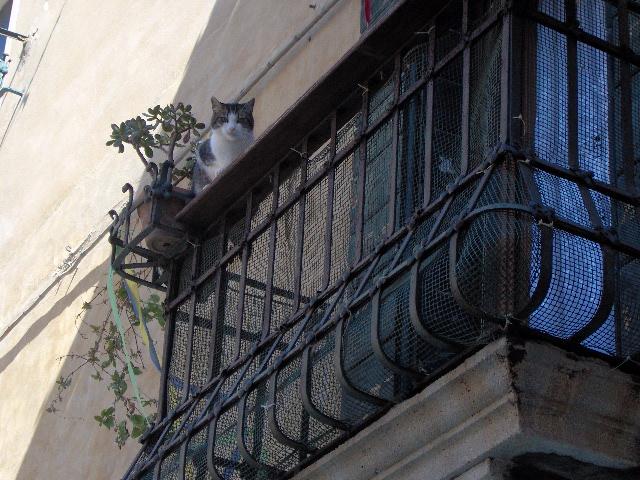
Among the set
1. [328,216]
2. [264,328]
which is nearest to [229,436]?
[264,328]

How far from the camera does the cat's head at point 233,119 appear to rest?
21.6 ft

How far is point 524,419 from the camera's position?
3.37m

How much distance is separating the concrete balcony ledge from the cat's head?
3.09m

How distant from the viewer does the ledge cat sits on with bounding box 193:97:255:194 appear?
21.0 feet

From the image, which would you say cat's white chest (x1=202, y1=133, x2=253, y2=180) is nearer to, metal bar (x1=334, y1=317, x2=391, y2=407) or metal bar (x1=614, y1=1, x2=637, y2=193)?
metal bar (x1=614, y1=1, x2=637, y2=193)

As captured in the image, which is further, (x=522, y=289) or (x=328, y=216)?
(x=328, y=216)

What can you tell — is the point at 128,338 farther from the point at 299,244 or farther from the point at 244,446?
the point at 244,446

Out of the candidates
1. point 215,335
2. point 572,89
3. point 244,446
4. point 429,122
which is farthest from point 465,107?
point 215,335

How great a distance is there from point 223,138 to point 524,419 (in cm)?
350

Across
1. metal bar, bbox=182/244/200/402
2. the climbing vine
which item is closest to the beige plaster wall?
the climbing vine

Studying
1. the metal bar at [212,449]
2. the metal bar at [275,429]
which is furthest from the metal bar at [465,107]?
the metal bar at [212,449]

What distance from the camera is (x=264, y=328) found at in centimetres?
459

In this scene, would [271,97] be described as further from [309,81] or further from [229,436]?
[229,436]

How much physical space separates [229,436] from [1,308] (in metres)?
4.77
